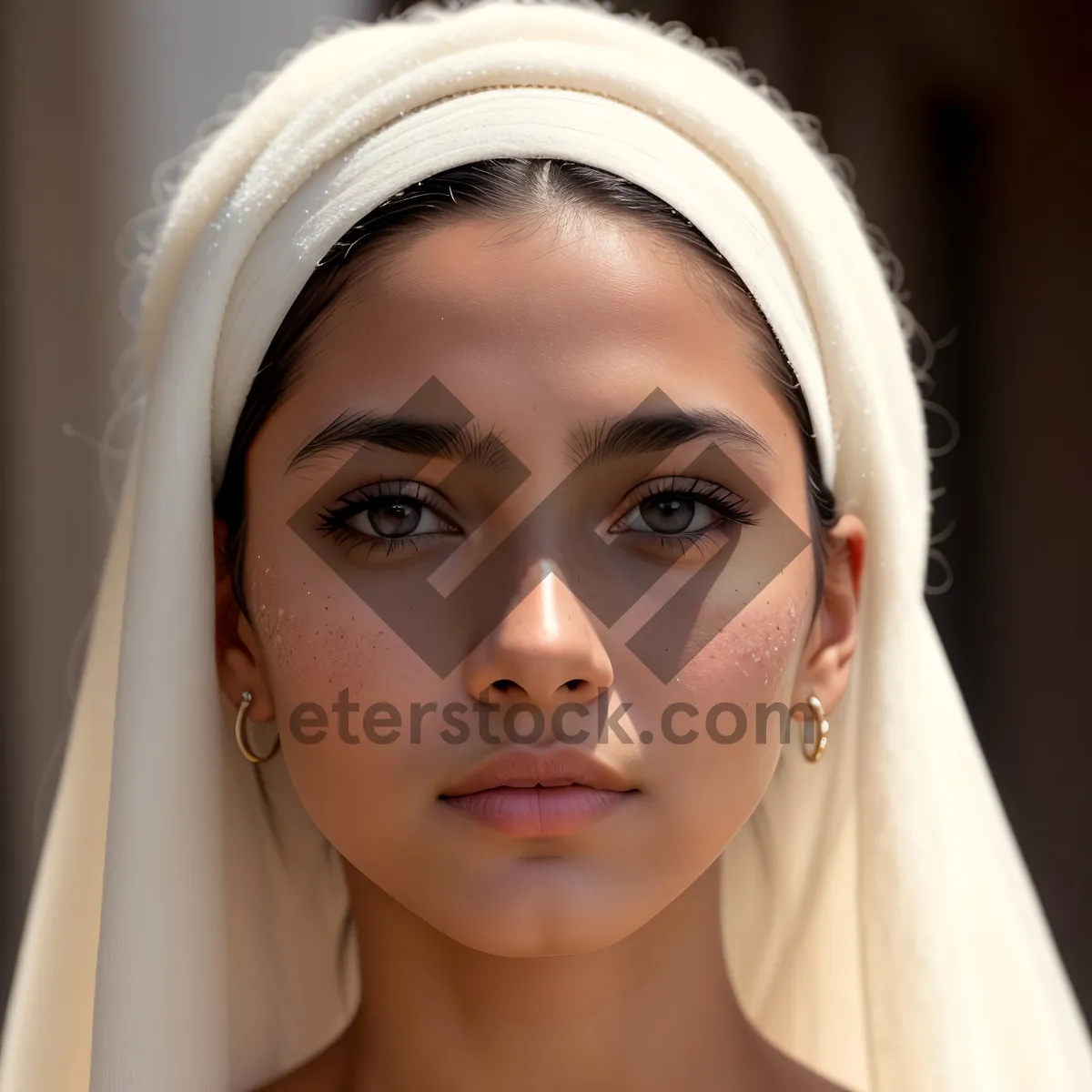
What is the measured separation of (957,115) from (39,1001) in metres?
1.88

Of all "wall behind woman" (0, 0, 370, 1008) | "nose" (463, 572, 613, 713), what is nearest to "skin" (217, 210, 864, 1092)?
"nose" (463, 572, 613, 713)

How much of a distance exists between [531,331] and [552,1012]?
63 cm

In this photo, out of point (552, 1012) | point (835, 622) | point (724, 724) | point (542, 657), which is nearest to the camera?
point (542, 657)

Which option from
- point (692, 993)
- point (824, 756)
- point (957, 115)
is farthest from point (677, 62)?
point (957, 115)

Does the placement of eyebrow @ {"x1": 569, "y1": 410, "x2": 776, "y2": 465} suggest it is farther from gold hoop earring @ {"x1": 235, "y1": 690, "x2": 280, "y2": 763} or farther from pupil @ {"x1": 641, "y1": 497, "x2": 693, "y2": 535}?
gold hoop earring @ {"x1": 235, "y1": 690, "x2": 280, "y2": 763}

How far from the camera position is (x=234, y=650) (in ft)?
4.33

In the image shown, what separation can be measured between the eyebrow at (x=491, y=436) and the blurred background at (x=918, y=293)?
1.12 m

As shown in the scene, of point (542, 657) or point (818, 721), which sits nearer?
point (542, 657)

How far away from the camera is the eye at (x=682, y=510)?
1193 mm

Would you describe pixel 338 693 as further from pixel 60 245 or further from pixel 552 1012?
pixel 60 245

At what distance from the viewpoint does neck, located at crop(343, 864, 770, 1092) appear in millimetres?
1276

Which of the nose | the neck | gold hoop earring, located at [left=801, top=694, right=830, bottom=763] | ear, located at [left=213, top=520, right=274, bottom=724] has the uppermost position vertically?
ear, located at [left=213, top=520, right=274, bottom=724]

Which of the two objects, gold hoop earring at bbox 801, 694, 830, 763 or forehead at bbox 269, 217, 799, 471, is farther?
gold hoop earring at bbox 801, 694, 830, 763

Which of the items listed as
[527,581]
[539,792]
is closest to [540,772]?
[539,792]
